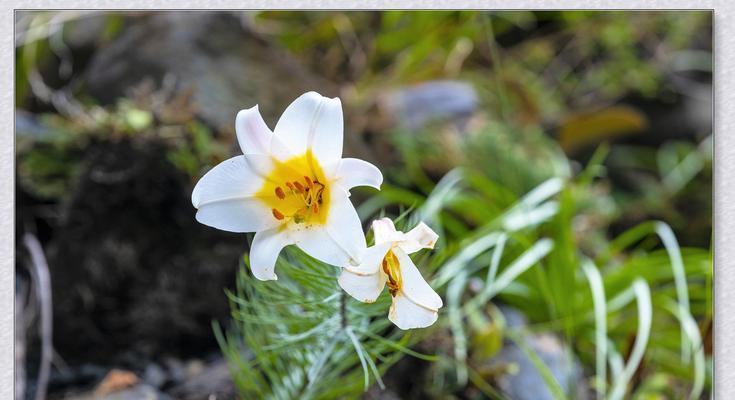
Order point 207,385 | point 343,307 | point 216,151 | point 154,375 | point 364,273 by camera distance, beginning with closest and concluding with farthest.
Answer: point 364,273, point 343,307, point 207,385, point 154,375, point 216,151

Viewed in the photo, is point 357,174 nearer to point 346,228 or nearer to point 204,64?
point 346,228

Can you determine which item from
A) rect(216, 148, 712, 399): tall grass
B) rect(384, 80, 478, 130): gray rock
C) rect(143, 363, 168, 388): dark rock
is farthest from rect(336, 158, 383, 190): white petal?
rect(384, 80, 478, 130): gray rock

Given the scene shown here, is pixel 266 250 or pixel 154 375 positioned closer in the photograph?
pixel 266 250

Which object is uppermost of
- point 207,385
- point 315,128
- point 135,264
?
point 315,128

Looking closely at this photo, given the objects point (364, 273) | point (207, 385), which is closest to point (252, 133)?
point (364, 273)

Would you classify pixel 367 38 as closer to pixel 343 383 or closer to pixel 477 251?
pixel 477 251

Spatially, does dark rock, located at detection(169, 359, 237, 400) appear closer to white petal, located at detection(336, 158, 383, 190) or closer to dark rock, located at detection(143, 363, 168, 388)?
dark rock, located at detection(143, 363, 168, 388)

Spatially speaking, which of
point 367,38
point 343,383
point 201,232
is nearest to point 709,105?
point 367,38
